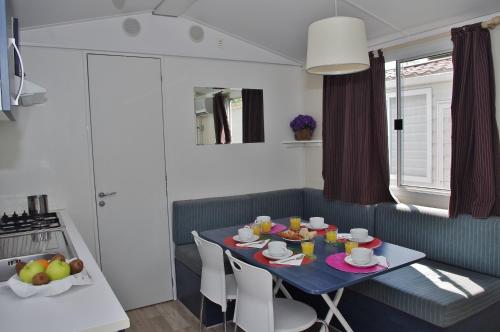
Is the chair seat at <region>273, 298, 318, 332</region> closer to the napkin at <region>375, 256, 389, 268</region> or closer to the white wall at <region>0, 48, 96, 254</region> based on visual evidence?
the napkin at <region>375, 256, 389, 268</region>

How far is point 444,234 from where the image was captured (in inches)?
120

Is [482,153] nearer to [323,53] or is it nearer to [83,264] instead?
[323,53]

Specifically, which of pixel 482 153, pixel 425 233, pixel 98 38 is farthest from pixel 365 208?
pixel 98 38

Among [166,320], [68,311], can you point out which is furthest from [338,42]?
[166,320]

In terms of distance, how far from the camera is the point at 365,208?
3.65 meters

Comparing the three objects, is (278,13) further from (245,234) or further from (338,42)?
(245,234)

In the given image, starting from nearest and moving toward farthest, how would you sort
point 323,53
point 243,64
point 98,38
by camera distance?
1. point 323,53
2. point 98,38
3. point 243,64

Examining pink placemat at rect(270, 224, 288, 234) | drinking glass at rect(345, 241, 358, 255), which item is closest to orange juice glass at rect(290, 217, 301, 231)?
pink placemat at rect(270, 224, 288, 234)

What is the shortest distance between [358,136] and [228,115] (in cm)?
131

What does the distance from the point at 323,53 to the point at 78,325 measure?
6.11 ft

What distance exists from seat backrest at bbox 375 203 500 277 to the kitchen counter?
2440 mm

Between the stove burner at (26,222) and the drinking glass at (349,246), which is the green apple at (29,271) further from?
the drinking glass at (349,246)

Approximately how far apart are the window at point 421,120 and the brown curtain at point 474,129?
30cm

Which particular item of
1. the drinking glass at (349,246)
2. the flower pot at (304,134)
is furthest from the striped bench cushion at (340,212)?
the drinking glass at (349,246)
